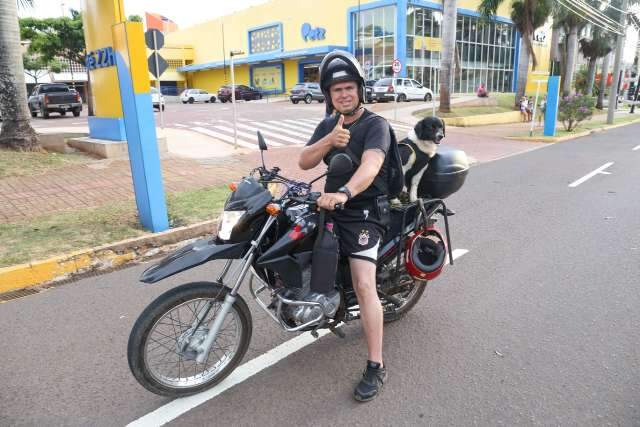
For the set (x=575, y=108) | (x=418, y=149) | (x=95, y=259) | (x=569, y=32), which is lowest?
(x=95, y=259)

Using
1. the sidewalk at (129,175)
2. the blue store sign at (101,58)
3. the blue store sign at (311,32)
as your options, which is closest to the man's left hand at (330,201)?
the sidewalk at (129,175)

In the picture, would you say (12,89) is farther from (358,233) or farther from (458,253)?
(358,233)

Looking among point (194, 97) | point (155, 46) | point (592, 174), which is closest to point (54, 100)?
point (155, 46)

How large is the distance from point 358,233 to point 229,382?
125 cm

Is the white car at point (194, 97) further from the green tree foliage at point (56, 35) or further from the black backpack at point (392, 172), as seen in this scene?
the black backpack at point (392, 172)

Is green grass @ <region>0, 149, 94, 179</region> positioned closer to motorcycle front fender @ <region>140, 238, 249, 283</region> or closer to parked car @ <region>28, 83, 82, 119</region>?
motorcycle front fender @ <region>140, 238, 249, 283</region>

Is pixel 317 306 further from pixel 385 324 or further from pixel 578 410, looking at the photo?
pixel 578 410

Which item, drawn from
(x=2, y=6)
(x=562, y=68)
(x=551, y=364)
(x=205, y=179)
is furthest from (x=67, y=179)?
(x=562, y=68)

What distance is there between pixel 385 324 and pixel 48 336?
256 centimetres

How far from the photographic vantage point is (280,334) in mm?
3557

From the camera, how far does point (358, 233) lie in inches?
111

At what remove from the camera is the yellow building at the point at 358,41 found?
40.1m

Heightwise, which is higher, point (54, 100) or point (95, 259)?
point (54, 100)

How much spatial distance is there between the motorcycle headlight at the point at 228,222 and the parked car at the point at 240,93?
3916cm
